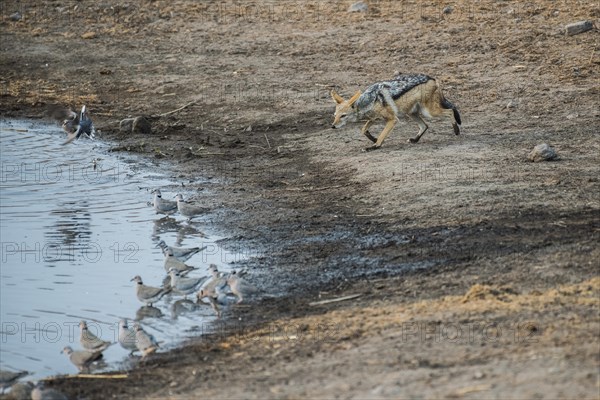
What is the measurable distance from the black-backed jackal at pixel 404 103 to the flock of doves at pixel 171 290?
3.02 m

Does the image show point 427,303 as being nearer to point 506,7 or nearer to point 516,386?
point 516,386

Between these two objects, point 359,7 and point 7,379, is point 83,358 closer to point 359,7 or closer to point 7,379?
point 7,379

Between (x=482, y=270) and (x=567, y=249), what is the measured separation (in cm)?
85

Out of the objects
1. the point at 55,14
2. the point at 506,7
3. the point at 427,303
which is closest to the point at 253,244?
the point at 427,303

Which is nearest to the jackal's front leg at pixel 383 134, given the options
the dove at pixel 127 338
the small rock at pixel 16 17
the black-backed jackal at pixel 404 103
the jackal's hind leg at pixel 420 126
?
the black-backed jackal at pixel 404 103

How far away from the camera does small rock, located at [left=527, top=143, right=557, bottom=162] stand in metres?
13.8

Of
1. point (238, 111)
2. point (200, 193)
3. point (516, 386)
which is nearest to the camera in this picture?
point (516, 386)

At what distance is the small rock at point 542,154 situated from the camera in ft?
45.2

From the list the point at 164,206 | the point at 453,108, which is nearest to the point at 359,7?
the point at 453,108

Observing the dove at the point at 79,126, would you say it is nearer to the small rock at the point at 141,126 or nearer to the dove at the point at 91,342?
the small rock at the point at 141,126

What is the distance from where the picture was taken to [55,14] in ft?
79.8

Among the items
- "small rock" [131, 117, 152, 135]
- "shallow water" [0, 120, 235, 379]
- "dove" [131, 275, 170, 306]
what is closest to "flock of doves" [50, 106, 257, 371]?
"dove" [131, 275, 170, 306]

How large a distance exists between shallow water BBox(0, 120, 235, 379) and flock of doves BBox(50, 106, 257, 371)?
0.45ft

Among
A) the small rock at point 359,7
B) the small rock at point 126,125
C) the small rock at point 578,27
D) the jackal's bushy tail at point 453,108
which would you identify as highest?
the small rock at point 359,7
